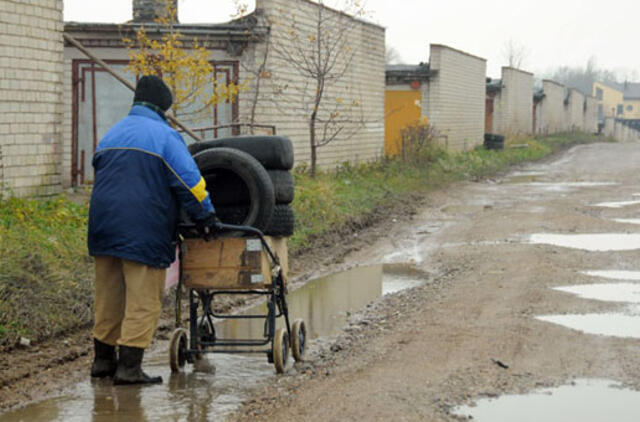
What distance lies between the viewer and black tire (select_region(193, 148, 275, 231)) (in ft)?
20.5

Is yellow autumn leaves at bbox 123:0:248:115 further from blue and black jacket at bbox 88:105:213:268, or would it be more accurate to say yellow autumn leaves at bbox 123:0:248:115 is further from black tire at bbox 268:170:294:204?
blue and black jacket at bbox 88:105:213:268

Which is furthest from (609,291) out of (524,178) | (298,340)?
(524,178)

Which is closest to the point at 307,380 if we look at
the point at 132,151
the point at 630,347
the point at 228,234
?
the point at 228,234

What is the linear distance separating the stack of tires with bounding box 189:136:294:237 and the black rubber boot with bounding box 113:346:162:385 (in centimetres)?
119

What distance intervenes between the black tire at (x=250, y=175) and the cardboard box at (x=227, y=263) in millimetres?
211

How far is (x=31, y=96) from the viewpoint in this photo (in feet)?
38.9

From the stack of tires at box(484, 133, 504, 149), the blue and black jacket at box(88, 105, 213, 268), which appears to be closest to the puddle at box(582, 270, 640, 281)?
the blue and black jacket at box(88, 105, 213, 268)

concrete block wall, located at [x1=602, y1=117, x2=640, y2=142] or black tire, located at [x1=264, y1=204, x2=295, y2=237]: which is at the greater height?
concrete block wall, located at [x1=602, y1=117, x2=640, y2=142]

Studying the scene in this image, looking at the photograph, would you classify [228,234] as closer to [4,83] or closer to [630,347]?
[630,347]

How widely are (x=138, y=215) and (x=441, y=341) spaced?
103 inches

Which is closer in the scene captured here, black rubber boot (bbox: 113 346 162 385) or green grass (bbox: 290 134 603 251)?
black rubber boot (bbox: 113 346 162 385)

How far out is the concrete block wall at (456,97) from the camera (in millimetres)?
29969

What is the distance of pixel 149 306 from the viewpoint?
19.9ft

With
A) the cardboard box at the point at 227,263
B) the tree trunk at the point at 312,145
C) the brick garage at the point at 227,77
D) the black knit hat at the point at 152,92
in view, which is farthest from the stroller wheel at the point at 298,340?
the tree trunk at the point at 312,145
